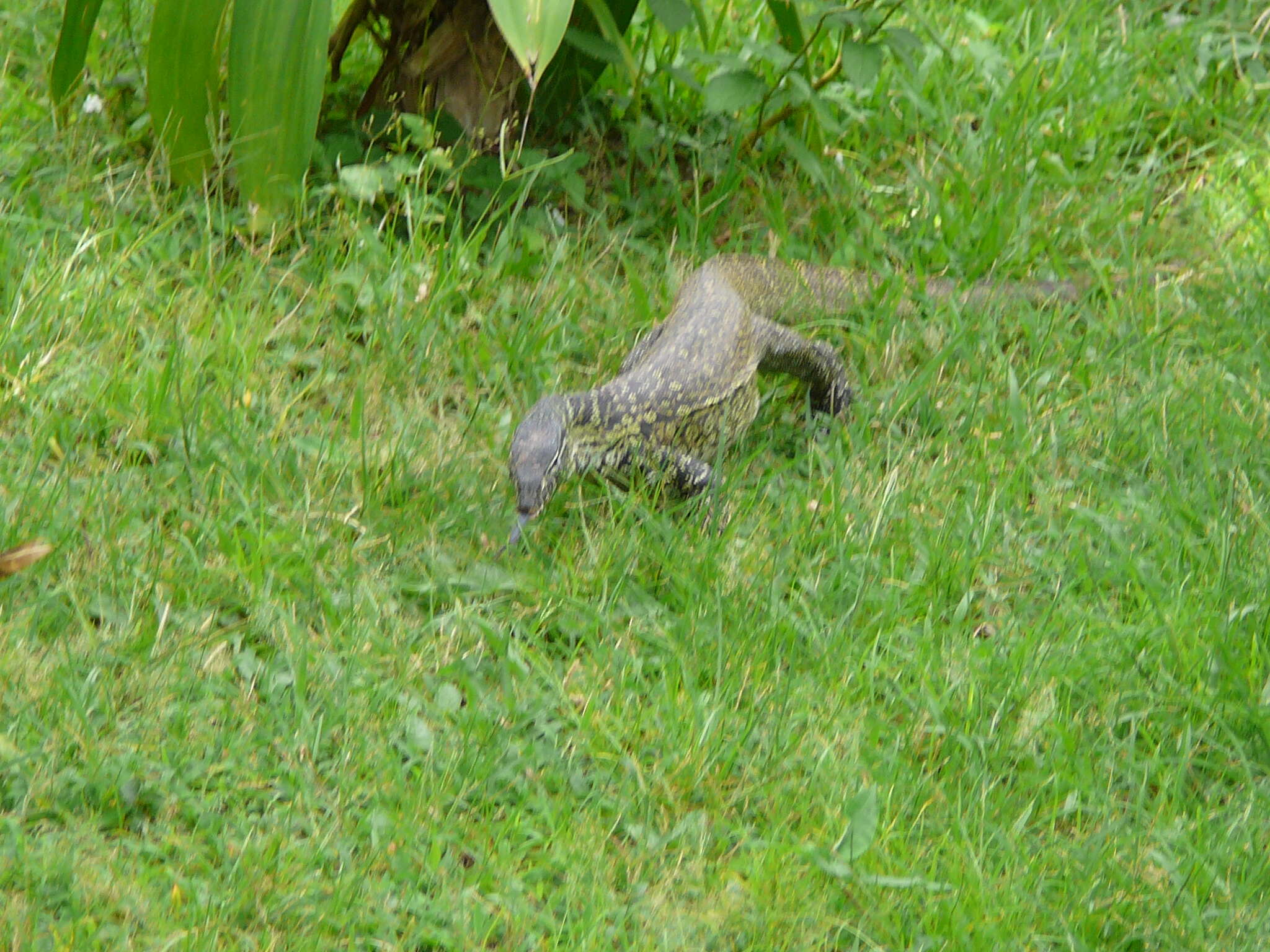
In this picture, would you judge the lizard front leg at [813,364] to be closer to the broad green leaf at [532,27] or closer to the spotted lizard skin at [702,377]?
the spotted lizard skin at [702,377]

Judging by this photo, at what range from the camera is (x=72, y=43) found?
4.80m

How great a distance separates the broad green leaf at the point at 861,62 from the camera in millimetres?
5016

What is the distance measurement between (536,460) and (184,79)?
79.6 inches

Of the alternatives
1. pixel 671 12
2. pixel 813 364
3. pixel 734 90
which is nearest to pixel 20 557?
pixel 813 364

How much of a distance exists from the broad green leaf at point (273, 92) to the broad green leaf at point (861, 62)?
1854 mm

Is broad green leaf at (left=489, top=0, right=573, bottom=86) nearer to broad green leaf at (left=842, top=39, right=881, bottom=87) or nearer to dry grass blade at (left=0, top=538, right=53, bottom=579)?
broad green leaf at (left=842, top=39, right=881, bottom=87)

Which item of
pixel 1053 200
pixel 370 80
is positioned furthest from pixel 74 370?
pixel 1053 200

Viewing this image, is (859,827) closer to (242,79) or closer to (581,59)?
(242,79)

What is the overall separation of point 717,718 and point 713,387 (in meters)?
1.36

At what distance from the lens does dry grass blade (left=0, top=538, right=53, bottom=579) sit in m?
3.69

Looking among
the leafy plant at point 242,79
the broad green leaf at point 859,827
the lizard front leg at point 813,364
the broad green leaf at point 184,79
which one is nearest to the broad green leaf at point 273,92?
the leafy plant at point 242,79

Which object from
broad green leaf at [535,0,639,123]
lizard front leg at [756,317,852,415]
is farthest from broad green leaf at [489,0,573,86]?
lizard front leg at [756,317,852,415]

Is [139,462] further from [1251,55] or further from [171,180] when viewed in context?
[1251,55]

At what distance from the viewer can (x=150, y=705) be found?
3.49 m
